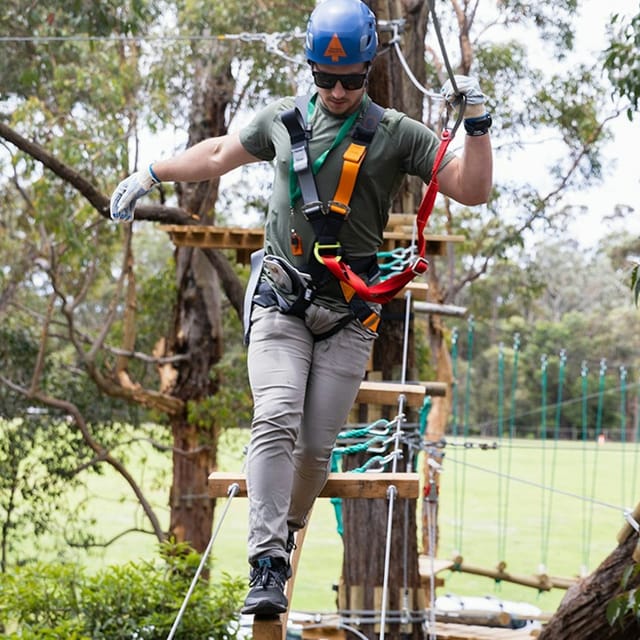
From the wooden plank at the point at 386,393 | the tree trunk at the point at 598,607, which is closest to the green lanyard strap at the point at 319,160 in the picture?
the wooden plank at the point at 386,393

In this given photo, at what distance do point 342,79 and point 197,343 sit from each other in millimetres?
8937

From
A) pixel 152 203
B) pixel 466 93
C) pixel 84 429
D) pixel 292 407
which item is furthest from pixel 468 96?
pixel 84 429

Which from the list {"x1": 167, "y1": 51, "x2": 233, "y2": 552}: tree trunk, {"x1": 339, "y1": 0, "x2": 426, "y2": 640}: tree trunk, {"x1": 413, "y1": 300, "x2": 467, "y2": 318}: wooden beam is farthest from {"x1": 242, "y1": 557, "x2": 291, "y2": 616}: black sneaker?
{"x1": 167, "y1": 51, "x2": 233, "y2": 552}: tree trunk

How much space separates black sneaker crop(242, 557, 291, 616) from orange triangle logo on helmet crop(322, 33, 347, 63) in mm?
1088

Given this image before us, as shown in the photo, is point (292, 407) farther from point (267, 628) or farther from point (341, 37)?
point (341, 37)

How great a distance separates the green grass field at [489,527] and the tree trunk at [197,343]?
899 cm

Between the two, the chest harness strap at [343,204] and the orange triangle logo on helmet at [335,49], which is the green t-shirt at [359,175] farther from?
the orange triangle logo on helmet at [335,49]

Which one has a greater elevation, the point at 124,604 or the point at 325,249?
the point at 325,249

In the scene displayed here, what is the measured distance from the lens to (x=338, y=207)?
8.38 ft

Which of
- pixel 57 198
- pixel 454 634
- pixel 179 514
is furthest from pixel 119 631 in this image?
pixel 179 514

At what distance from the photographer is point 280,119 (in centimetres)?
268

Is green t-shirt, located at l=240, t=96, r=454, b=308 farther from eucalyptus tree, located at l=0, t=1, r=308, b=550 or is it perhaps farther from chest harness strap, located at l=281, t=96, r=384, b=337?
eucalyptus tree, located at l=0, t=1, r=308, b=550

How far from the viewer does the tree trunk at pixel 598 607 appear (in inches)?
170

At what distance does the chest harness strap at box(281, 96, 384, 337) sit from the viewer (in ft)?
8.38
